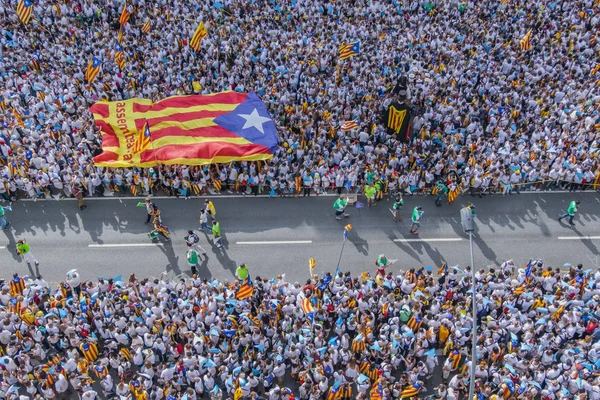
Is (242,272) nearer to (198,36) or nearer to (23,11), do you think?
(198,36)

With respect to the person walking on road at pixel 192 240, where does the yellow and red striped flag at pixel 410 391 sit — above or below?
below

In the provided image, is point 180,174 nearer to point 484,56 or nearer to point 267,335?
point 267,335

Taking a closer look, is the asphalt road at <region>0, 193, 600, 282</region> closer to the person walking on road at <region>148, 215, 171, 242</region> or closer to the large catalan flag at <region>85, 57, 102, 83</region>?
the person walking on road at <region>148, 215, 171, 242</region>

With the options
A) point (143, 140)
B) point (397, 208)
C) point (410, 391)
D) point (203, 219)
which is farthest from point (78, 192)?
point (410, 391)

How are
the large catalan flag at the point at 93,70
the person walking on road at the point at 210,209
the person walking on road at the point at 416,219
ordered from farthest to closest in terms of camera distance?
the large catalan flag at the point at 93,70 → the person walking on road at the point at 210,209 → the person walking on road at the point at 416,219

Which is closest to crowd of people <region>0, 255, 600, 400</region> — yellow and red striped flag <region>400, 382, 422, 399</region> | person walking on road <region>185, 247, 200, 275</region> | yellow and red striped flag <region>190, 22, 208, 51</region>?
yellow and red striped flag <region>400, 382, 422, 399</region>

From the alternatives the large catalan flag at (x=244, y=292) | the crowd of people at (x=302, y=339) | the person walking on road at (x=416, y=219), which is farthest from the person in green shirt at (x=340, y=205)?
the large catalan flag at (x=244, y=292)

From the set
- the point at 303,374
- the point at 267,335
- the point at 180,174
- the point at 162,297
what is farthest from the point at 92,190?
the point at 303,374

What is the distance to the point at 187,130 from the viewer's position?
2266cm

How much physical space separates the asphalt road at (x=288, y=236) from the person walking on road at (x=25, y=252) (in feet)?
0.85

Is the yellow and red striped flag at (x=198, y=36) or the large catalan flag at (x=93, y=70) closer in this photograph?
the large catalan flag at (x=93, y=70)

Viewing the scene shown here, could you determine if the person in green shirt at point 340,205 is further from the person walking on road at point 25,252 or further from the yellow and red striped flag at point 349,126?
the person walking on road at point 25,252

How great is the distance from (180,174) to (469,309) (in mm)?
12805

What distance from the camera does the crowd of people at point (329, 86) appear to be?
22438mm
